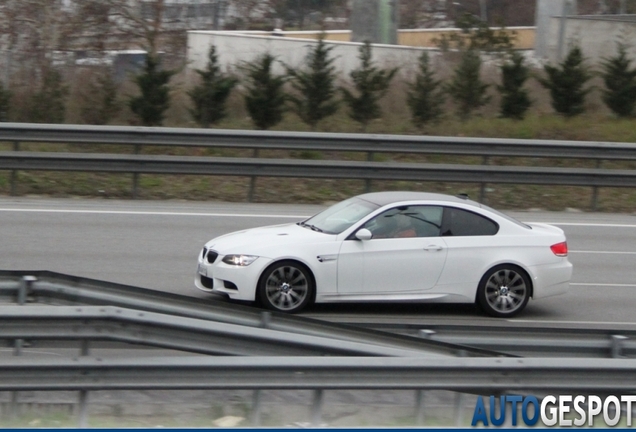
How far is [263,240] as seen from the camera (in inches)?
399

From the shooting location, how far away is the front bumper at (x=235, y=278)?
9.87 meters

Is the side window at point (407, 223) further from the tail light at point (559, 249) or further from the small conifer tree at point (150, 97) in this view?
the small conifer tree at point (150, 97)

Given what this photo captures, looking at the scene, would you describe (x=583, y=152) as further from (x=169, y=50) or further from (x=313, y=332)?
(x=169, y=50)

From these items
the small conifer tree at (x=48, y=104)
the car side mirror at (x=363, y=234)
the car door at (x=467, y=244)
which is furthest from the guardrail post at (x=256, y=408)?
the small conifer tree at (x=48, y=104)

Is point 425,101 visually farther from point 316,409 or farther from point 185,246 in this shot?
point 316,409

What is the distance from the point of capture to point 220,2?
1523 inches

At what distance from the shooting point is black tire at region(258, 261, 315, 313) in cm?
991

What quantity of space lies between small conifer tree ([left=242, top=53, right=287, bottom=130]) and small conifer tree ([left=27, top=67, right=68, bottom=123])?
3.95 meters

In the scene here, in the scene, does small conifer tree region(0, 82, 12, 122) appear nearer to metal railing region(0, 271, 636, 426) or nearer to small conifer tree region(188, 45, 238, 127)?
small conifer tree region(188, 45, 238, 127)

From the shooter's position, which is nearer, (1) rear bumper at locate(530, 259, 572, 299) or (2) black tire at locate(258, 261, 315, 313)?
(2) black tire at locate(258, 261, 315, 313)

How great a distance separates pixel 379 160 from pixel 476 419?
1295 cm

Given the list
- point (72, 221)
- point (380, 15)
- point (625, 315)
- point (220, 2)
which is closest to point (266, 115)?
point (72, 221)

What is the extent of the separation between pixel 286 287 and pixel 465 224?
219 cm
